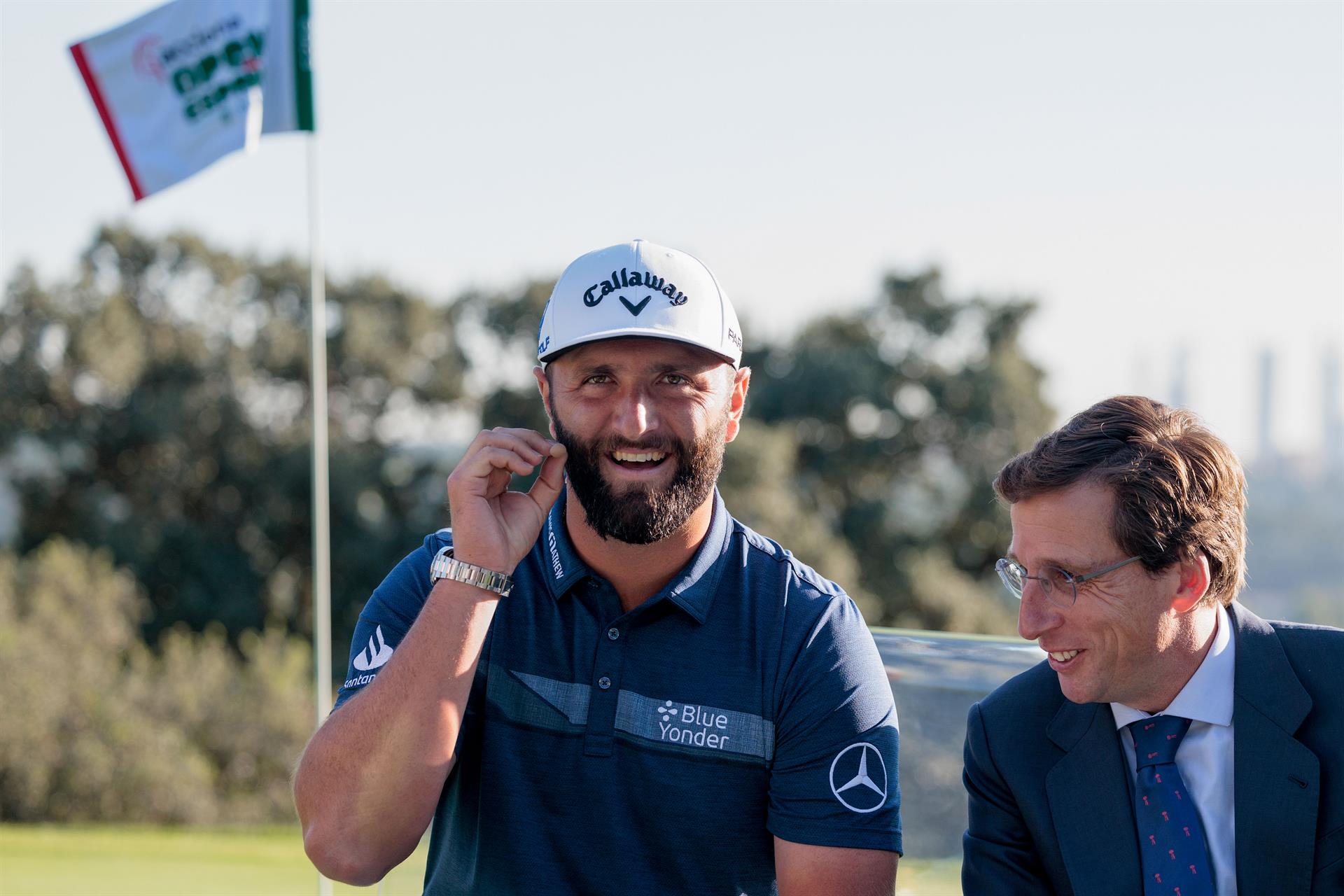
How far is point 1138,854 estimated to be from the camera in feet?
7.81

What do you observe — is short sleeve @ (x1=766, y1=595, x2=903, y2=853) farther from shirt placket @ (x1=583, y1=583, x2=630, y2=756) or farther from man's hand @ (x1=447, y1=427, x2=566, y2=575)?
man's hand @ (x1=447, y1=427, x2=566, y2=575)

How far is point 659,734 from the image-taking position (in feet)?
8.33

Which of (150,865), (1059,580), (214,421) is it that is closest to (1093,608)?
(1059,580)

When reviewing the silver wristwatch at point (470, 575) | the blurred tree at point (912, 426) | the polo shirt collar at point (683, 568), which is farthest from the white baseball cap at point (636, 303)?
the blurred tree at point (912, 426)

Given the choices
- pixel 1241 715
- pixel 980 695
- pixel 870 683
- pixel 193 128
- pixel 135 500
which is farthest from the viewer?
pixel 135 500

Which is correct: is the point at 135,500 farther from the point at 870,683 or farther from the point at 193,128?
the point at 870,683

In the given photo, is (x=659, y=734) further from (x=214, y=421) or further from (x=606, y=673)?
(x=214, y=421)

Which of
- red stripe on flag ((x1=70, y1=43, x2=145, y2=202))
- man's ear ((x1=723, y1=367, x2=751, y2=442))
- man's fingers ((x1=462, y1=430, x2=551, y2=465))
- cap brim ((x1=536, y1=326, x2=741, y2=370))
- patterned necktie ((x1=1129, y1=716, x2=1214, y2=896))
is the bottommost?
patterned necktie ((x1=1129, y1=716, x2=1214, y2=896))

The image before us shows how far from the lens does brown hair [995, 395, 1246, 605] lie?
7.56 feet

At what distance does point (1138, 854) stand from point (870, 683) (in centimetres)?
55

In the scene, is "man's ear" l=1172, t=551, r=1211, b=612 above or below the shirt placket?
above

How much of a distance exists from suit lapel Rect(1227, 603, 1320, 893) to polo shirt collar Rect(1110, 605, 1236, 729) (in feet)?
0.09

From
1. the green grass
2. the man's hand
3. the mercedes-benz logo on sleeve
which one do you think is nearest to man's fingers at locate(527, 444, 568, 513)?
the man's hand

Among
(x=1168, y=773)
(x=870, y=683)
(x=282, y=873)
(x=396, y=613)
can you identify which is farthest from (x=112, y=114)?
(x=1168, y=773)
